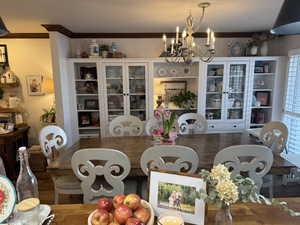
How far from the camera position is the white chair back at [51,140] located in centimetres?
210

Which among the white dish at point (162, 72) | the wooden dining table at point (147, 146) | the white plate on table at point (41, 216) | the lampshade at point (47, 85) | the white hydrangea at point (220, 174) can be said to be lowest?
the wooden dining table at point (147, 146)

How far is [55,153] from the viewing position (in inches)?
90.8

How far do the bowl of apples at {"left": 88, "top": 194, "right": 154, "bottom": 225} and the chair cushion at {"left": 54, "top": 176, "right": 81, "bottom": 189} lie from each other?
46.8 inches

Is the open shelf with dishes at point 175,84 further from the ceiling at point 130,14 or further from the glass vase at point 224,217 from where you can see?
the glass vase at point 224,217

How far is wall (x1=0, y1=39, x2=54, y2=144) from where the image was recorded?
354cm

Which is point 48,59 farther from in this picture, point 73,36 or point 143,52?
point 143,52

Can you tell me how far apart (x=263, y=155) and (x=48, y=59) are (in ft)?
11.7

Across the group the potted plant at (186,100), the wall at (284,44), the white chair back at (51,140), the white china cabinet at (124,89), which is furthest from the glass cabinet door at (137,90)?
the wall at (284,44)

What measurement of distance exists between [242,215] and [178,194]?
0.38 metres

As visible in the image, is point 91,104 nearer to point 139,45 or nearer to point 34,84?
point 34,84

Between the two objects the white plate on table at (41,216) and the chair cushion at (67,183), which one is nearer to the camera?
the white plate on table at (41,216)

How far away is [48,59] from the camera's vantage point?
360 cm

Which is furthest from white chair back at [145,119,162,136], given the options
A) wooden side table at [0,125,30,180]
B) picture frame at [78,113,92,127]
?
wooden side table at [0,125,30,180]

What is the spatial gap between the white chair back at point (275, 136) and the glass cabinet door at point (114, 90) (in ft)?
7.30
